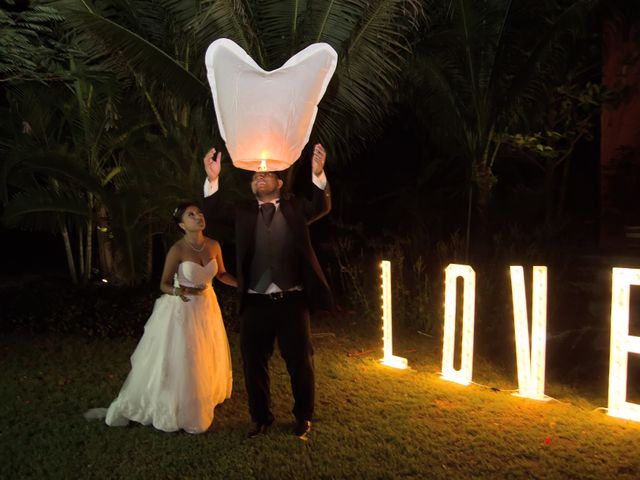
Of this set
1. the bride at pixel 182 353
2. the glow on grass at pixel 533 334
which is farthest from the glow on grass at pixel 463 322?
the bride at pixel 182 353

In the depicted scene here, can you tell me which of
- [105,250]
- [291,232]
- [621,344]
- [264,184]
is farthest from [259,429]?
[105,250]

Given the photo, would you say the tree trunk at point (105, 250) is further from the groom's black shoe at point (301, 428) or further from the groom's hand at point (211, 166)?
the groom's black shoe at point (301, 428)

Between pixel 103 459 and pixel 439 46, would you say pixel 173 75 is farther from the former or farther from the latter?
pixel 103 459

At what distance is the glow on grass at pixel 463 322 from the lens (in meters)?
6.66

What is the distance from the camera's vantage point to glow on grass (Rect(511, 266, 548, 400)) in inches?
237

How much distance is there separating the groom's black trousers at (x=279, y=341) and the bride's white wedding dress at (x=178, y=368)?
556mm

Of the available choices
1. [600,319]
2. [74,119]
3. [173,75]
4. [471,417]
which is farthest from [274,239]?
[74,119]

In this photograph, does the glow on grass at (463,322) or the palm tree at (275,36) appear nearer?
the glow on grass at (463,322)

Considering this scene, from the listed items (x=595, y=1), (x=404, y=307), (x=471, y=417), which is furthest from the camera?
(x=404, y=307)

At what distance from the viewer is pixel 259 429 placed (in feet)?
17.5

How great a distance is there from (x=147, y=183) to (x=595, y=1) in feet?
22.1

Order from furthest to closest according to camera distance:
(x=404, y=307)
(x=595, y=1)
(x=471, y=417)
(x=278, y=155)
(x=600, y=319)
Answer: (x=404, y=307) < (x=600, y=319) < (x=595, y=1) < (x=471, y=417) < (x=278, y=155)

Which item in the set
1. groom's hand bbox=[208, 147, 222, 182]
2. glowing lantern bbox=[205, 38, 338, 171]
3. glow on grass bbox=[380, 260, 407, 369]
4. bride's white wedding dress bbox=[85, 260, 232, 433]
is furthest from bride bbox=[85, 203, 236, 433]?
glow on grass bbox=[380, 260, 407, 369]

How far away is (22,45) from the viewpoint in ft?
29.3
